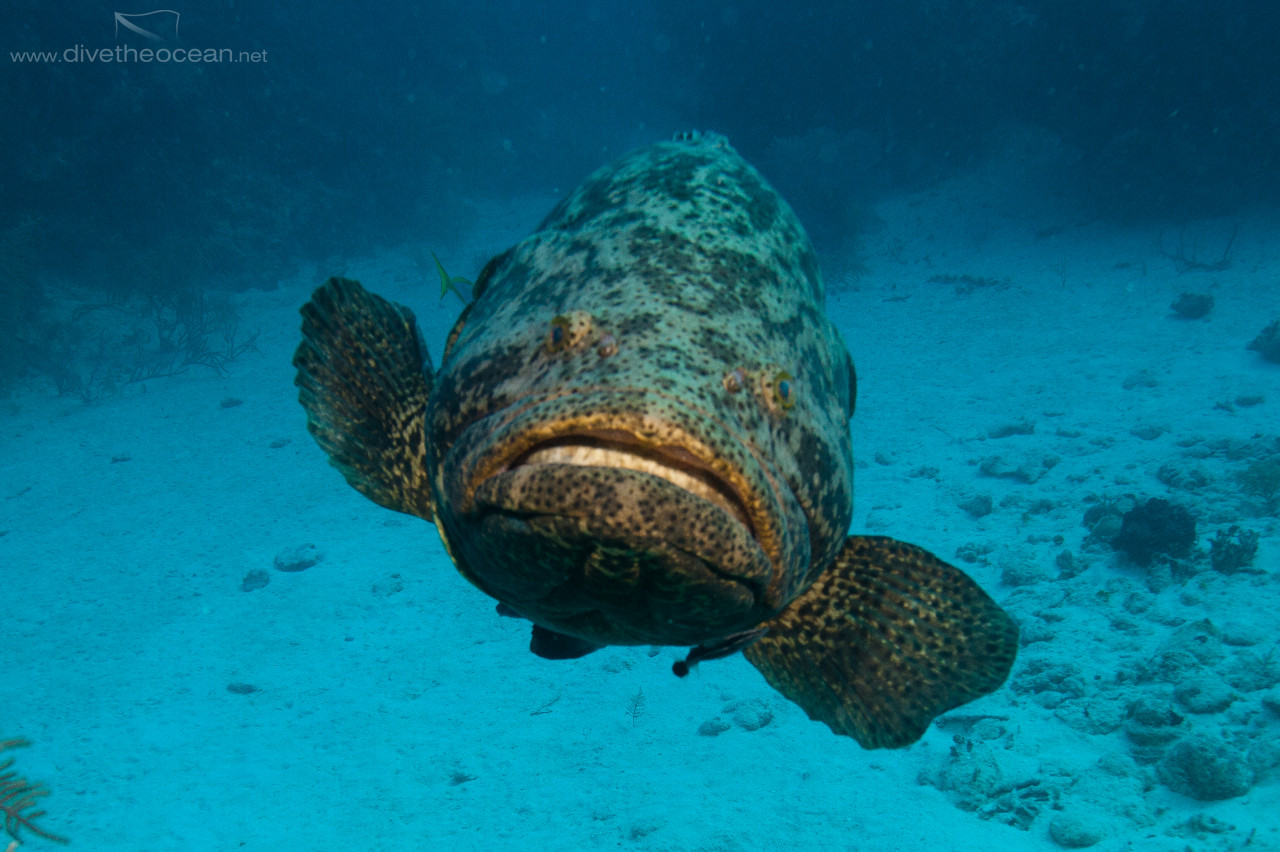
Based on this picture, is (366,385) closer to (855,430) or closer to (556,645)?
(556,645)

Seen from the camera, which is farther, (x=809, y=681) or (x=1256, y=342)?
(x=1256, y=342)

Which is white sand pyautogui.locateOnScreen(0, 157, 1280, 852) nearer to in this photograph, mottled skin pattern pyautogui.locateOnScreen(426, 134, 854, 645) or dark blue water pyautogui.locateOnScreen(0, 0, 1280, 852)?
dark blue water pyautogui.locateOnScreen(0, 0, 1280, 852)

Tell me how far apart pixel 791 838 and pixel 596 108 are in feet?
151

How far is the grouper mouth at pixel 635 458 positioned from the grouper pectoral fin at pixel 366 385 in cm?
160

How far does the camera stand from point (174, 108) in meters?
25.6

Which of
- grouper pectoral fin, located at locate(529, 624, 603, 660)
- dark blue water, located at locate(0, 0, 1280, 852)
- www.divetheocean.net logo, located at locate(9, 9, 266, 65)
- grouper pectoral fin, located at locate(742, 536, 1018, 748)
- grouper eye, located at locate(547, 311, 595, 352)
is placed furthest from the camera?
www.divetheocean.net logo, located at locate(9, 9, 266, 65)

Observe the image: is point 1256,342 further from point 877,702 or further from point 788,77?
point 788,77

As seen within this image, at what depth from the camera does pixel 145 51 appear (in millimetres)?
26266

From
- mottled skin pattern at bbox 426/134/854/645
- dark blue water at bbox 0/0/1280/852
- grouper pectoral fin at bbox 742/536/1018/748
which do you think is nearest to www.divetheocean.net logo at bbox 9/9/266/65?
dark blue water at bbox 0/0/1280/852

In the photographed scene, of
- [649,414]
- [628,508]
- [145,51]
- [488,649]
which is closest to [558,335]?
[649,414]

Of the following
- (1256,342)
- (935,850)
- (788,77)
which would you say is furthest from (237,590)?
(788,77)

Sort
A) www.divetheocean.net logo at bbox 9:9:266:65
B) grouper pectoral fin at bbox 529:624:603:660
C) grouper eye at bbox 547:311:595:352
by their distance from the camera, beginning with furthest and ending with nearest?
www.divetheocean.net logo at bbox 9:9:266:65 < grouper pectoral fin at bbox 529:624:603:660 < grouper eye at bbox 547:311:595:352

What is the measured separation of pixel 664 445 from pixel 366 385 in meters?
2.07

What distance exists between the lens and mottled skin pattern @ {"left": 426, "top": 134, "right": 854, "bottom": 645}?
167 centimetres
